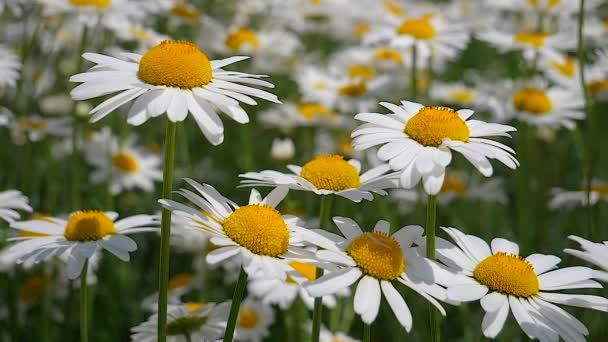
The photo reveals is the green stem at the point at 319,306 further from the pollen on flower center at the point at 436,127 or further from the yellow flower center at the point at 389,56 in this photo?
the yellow flower center at the point at 389,56

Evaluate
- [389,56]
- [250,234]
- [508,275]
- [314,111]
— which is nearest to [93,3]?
[314,111]

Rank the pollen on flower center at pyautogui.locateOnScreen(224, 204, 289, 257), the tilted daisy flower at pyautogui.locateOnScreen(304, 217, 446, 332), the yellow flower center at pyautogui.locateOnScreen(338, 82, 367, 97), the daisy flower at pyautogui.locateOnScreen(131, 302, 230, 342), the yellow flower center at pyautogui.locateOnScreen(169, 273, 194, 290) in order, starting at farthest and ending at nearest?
the yellow flower center at pyautogui.locateOnScreen(338, 82, 367, 97) → the yellow flower center at pyautogui.locateOnScreen(169, 273, 194, 290) → the daisy flower at pyautogui.locateOnScreen(131, 302, 230, 342) → the pollen on flower center at pyautogui.locateOnScreen(224, 204, 289, 257) → the tilted daisy flower at pyautogui.locateOnScreen(304, 217, 446, 332)

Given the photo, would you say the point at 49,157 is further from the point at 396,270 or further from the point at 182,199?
the point at 396,270

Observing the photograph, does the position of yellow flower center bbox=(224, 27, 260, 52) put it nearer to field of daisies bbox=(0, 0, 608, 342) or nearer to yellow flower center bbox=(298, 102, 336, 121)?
field of daisies bbox=(0, 0, 608, 342)

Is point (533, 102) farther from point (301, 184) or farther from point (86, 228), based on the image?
point (86, 228)

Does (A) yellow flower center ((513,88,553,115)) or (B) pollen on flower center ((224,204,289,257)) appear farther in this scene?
(A) yellow flower center ((513,88,553,115))

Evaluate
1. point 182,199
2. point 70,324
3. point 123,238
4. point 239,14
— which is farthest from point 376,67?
point 123,238

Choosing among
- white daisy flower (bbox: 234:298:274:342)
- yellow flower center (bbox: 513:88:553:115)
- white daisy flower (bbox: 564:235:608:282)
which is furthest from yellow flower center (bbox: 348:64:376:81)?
white daisy flower (bbox: 564:235:608:282)
